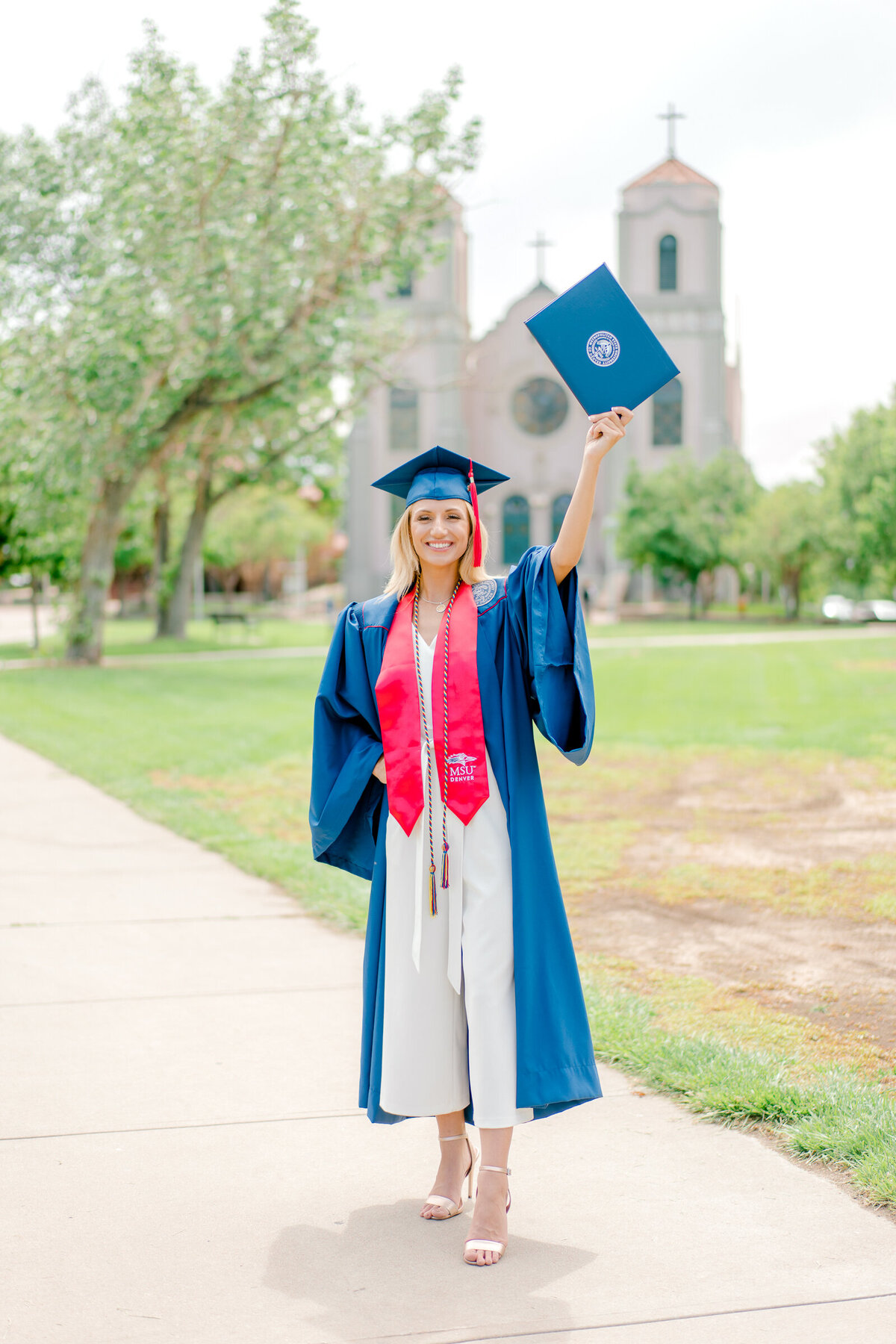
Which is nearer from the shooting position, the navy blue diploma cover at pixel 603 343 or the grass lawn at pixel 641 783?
the navy blue diploma cover at pixel 603 343

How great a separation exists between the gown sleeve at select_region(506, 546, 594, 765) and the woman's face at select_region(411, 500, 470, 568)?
18 cm

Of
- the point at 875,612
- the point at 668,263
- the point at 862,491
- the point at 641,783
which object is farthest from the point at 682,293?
the point at 641,783

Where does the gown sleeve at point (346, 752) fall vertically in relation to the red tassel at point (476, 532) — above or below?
below

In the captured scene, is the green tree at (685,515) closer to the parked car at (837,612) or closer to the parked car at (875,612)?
the parked car at (837,612)

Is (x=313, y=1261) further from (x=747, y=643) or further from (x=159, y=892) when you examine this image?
(x=747, y=643)

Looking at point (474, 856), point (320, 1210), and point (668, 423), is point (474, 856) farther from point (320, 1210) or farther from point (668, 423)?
point (668, 423)

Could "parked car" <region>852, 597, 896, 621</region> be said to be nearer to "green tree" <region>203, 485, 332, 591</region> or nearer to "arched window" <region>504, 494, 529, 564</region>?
"arched window" <region>504, 494, 529, 564</region>

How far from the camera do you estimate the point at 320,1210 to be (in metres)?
3.34

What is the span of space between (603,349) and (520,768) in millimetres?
1083

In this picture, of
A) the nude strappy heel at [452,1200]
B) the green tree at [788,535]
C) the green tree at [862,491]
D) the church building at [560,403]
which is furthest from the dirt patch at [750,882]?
the church building at [560,403]

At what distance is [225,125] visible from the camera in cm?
1925

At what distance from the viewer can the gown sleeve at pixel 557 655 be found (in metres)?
3.19

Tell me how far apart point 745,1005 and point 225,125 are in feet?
58.0

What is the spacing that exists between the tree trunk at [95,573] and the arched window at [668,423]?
1499 inches
